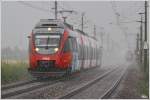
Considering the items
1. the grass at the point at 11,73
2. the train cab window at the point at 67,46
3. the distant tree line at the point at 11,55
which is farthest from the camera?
the distant tree line at the point at 11,55

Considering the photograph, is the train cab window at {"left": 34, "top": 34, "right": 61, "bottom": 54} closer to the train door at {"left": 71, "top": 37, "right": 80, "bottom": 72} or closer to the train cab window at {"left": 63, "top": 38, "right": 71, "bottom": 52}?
the train cab window at {"left": 63, "top": 38, "right": 71, "bottom": 52}

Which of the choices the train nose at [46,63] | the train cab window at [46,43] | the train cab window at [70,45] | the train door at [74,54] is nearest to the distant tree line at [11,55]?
the train door at [74,54]

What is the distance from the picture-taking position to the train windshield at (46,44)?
30.8 metres

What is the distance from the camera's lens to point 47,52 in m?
30.7

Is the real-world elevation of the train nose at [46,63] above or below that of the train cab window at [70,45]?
below

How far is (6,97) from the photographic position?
68.4ft

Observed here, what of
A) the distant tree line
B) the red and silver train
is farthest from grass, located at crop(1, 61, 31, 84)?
the distant tree line

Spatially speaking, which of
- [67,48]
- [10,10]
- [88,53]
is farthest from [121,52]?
[67,48]

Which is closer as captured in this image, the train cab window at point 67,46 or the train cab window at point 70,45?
the train cab window at point 67,46

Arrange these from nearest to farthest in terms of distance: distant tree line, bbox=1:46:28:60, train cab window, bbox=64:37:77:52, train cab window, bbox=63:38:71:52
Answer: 1. train cab window, bbox=63:38:71:52
2. train cab window, bbox=64:37:77:52
3. distant tree line, bbox=1:46:28:60

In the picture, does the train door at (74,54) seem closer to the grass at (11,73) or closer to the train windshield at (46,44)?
the train windshield at (46,44)

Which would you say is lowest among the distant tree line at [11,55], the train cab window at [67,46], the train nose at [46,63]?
the distant tree line at [11,55]

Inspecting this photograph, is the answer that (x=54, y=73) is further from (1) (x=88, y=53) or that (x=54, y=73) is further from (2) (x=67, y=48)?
(1) (x=88, y=53)

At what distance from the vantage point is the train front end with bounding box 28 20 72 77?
30766mm
